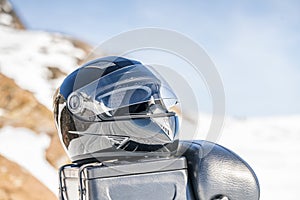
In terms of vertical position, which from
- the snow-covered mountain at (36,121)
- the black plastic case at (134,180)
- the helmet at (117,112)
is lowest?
the snow-covered mountain at (36,121)

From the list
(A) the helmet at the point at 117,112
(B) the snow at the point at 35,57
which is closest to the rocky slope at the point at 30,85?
(B) the snow at the point at 35,57

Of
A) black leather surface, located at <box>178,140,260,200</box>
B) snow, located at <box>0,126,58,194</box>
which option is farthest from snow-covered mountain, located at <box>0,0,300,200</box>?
black leather surface, located at <box>178,140,260,200</box>

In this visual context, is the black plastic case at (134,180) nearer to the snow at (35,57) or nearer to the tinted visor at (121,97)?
the tinted visor at (121,97)

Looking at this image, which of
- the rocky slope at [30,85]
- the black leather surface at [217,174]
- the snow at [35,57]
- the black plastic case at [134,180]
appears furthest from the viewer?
the snow at [35,57]

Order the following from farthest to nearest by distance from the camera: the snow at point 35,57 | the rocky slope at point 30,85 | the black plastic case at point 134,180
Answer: the snow at point 35,57, the rocky slope at point 30,85, the black plastic case at point 134,180

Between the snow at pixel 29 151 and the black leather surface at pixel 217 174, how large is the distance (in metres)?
2.58

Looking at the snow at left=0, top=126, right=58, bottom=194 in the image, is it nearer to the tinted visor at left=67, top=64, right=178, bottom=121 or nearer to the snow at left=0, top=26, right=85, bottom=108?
the snow at left=0, top=26, right=85, bottom=108

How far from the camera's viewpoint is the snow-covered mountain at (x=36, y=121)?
13.0 feet

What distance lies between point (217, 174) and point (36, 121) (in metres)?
3.45

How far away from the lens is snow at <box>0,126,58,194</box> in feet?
12.9

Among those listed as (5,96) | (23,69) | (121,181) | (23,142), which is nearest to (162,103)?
(121,181)

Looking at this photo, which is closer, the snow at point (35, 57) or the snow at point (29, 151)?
the snow at point (29, 151)

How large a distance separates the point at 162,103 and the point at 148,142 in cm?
11

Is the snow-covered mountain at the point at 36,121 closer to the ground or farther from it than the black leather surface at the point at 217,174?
closer to the ground
